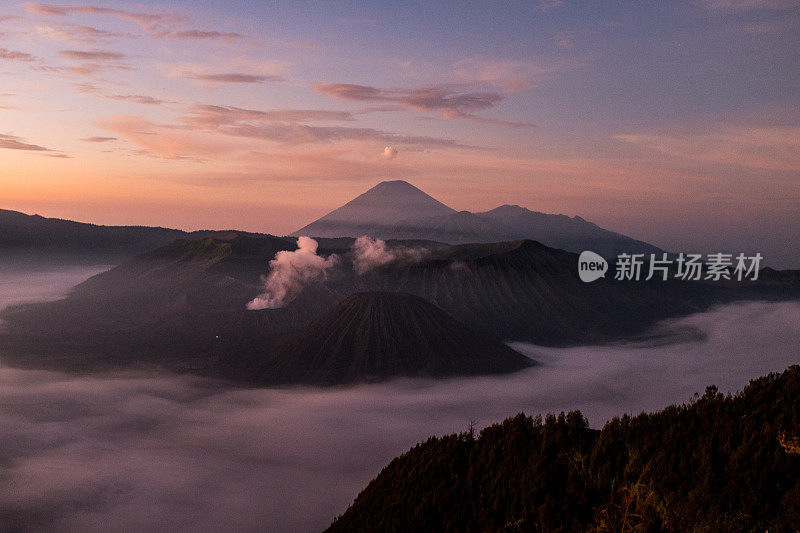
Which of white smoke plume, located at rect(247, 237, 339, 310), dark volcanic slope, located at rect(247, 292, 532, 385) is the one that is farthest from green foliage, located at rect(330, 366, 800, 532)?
white smoke plume, located at rect(247, 237, 339, 310)

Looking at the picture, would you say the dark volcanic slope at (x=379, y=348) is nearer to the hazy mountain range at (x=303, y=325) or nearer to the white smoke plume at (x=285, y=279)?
the hazy mountain range at (x=303, y=325)

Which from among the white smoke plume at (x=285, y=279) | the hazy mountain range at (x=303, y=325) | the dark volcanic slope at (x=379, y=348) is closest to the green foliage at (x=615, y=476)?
the dark volcanic slope at (x=379, y=348)

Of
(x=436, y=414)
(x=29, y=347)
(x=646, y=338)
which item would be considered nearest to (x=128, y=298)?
(x=29, y=347)

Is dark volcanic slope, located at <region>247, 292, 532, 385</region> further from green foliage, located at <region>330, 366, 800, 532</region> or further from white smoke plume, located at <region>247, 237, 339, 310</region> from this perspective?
green foliage, located at <region>330, 366, 800, 532</region>

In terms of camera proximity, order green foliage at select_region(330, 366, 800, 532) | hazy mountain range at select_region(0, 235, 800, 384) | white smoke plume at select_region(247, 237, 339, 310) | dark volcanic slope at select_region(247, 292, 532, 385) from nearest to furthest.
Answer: green foliage at select_region(330, 366, 800, 532) → dark volcanic slope at select_region(247, 292, 532, 385) → hazy mountain range at select_region(0, 235, 800, 384) → white smoke plume at select_region(247, 237, 339, 310)

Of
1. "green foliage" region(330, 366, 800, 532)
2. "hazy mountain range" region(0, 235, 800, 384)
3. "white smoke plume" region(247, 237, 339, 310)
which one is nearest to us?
"green foliage" region(330, 366, 800, 532)
